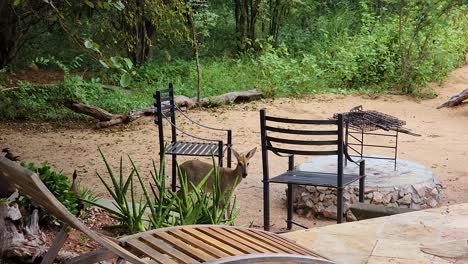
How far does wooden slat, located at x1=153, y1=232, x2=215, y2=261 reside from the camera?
264 centimetres

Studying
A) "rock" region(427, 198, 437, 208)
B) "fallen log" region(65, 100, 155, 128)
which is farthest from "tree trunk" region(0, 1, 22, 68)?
"rock" region(427, 198, 437, 208)

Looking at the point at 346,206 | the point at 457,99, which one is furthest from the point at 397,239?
the point at 457,99

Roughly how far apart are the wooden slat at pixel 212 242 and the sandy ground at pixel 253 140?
2.71 metres

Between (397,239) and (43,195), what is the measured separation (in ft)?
7.85

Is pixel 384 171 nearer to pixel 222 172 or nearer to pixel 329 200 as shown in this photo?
pixel 329 200

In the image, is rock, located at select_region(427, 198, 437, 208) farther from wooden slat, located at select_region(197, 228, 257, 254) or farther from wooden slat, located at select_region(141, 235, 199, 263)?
wooden slat, located at select_region(141, 235, 199, 263)

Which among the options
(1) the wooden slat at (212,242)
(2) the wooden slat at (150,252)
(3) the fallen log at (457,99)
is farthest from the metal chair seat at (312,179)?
(3) the fallen log at (457,99)

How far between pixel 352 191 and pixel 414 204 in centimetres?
58

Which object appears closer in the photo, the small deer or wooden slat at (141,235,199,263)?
wooden slat at (141,235,199,263)

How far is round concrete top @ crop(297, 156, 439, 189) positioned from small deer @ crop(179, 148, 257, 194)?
1117 millimetres

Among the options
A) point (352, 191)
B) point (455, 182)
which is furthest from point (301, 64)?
point (352, 191)

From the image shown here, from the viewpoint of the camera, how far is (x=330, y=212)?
248 inches

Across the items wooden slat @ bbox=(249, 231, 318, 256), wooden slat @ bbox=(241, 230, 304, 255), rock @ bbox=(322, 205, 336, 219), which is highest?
wooden slat @ bbox=(241, 230, 304, 255)

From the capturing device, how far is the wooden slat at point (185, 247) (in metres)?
2.64
